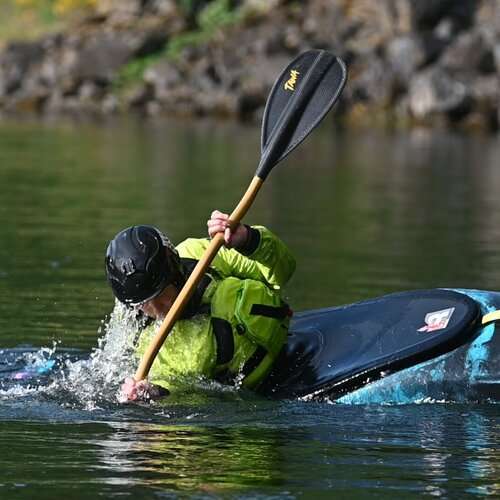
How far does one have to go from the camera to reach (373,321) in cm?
667

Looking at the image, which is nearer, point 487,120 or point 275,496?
Answer: point 275,496

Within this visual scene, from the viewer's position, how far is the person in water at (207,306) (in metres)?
6.02

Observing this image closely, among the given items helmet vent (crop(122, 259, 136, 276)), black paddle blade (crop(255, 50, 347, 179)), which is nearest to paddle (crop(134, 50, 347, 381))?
black paddle blade (crop(255, 50, 347, 179))

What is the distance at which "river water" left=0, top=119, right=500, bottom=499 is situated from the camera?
5.27 meters

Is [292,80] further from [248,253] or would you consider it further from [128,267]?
[128,267]

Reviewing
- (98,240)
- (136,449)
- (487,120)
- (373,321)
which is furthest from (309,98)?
(487,120)

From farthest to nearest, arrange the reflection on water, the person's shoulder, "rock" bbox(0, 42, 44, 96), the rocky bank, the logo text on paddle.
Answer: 1. "rock" bbox(0, 42, 44, 96)
2. the rocky bank
3. the logo text on paddle
4. the person's shoulder
5. the reflection on water

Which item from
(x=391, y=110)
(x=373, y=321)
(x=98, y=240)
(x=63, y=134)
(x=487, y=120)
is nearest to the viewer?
(x=373, y=321)

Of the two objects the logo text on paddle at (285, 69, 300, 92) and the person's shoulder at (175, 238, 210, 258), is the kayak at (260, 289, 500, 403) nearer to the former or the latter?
the person's shoulder at (175, 238, 210, 258)

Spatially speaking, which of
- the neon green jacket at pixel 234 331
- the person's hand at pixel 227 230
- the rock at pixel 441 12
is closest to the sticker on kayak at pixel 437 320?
the neon green jacket at pixel 234 331

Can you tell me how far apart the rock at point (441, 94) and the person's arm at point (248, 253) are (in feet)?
86.4

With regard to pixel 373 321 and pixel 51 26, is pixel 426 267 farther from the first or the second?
pixel 51 26

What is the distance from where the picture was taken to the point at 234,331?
6.15 metres

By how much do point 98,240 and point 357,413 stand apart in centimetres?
612
